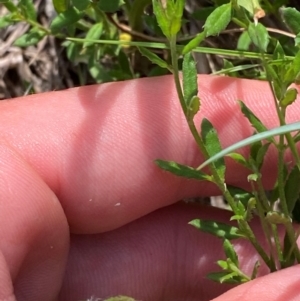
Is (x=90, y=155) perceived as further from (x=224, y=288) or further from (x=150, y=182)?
(x=224, y=288)

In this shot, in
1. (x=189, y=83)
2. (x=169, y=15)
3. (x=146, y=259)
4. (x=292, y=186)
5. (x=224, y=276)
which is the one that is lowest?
(x=146, y=259)

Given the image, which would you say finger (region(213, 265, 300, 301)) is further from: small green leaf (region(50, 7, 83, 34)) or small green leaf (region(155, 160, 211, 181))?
small green leaf (region(50, 7, 83, 34))

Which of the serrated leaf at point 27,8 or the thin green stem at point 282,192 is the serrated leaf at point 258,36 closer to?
the thin green stem at point 282,192

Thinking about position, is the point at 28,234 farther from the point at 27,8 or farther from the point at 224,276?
the point at 27,8

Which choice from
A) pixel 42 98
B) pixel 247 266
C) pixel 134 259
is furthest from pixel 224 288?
pixel 42 98

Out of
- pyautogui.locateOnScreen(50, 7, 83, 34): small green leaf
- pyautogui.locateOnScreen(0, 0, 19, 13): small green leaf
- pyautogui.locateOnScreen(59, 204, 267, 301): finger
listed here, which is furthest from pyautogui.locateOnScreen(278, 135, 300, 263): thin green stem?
pyautogui.locateOnScreen(0, 0, 19, 13): small green leaf

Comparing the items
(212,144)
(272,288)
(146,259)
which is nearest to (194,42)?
(212,144)
